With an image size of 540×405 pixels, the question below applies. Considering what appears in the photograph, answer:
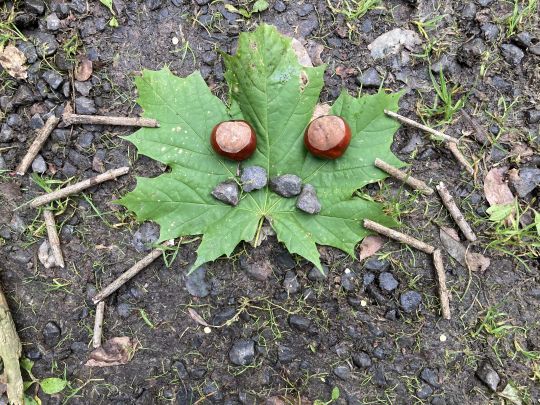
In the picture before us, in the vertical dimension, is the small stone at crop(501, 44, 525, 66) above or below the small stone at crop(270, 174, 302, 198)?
above

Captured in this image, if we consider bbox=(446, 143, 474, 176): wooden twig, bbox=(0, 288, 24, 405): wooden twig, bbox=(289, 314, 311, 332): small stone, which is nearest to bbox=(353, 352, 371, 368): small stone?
bbox=(289, 314, 311, 332): small stone

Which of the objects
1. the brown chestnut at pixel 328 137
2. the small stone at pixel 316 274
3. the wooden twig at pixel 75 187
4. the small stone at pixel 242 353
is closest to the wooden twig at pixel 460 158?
the brown chestnut at pixel 328 137

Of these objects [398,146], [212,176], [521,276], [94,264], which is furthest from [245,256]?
[521,276]

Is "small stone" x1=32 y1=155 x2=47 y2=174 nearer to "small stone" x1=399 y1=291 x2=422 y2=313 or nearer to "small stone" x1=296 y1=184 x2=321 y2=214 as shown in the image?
"small stone" x1=296 y1=184 x2=321 y2=214

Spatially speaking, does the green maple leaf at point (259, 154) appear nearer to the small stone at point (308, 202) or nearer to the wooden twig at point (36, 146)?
the small stone at point (308, 202)

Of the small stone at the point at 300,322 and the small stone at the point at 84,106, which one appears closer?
the small stone at the point at 300,322

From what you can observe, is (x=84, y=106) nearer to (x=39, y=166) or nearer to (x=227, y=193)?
(x=39, y=166)

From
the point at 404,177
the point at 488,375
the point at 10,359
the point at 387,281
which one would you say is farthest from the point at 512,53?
the point at 10,359
